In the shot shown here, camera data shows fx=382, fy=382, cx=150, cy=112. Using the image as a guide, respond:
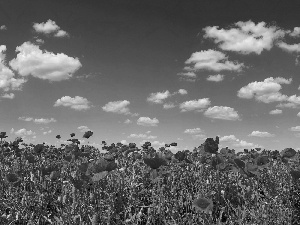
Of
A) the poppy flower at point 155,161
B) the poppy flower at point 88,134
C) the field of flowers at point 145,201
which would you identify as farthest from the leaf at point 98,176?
the poppy flower at point 88,134

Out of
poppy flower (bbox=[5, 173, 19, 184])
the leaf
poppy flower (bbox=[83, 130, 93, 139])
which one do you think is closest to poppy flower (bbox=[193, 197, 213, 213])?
the leaf

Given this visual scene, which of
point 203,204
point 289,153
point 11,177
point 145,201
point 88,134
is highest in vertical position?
point 88,134

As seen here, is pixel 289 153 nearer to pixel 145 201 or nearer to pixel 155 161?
pixel 145 201

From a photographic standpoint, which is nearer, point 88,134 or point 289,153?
point 289,153

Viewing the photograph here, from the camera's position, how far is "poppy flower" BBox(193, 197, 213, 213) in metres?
4.05

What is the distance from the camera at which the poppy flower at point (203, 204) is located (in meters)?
4.05

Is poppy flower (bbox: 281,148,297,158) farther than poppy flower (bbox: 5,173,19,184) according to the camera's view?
Yes

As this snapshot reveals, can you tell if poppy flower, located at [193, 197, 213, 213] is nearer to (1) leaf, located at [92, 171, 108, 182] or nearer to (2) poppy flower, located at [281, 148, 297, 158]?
(1) leaf, located at [92, 171, 108, 182]

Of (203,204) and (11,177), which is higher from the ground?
(11,177)

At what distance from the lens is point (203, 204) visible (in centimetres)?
408

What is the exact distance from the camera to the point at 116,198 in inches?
217

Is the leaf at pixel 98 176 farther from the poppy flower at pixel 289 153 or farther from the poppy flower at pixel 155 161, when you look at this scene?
the poppy flower at pixel 289 153

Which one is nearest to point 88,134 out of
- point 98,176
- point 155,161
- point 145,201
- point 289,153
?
point 145,201

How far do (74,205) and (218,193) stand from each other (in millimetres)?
2298
